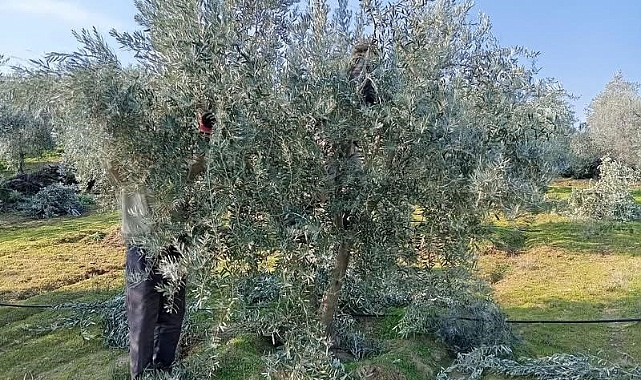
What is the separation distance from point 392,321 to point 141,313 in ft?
9.82

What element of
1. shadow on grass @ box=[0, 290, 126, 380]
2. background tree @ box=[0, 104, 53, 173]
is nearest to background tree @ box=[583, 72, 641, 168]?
background tree @ box=[0, 104, 53, 173]

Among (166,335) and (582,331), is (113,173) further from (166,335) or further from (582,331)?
(582,331)

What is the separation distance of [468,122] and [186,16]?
176 cm

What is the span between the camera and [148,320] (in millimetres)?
4188

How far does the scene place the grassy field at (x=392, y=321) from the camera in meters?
4.89

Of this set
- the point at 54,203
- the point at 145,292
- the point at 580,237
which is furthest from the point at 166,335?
the point at 54,203

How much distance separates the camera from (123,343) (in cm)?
537

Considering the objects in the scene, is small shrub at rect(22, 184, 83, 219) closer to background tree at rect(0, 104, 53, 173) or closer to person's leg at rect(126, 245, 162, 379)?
background tree at rect(0, 104, 53, 173)

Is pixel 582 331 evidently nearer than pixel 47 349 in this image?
No

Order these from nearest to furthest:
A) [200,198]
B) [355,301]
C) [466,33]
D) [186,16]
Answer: [186,16]
[200,198]
[466,33]
[355,301]

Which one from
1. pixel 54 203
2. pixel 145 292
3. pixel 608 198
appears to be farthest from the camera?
pixel 54 203

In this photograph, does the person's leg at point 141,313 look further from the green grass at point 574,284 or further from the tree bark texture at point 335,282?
the green grass at point 574,284

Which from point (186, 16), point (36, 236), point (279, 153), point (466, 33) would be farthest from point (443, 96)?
point (36, 236)

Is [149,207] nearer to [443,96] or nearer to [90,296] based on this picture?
[443,96]
